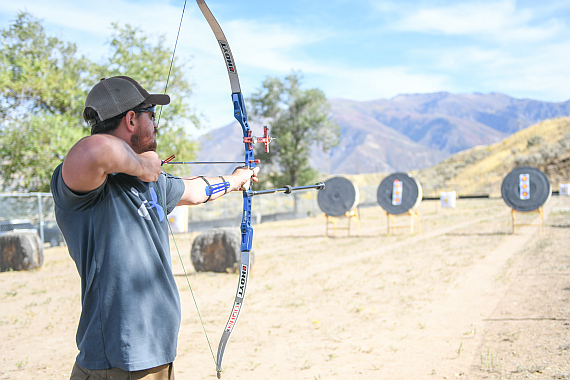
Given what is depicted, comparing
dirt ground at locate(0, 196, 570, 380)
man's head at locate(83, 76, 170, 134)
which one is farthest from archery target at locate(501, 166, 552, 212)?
man's head at locate(83, 76, 170, 134)

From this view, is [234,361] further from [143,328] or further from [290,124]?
[290,124]

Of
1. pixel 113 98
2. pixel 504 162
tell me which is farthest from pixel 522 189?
pixel 504 162

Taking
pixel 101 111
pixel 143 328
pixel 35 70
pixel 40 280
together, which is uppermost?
pixel 35 70

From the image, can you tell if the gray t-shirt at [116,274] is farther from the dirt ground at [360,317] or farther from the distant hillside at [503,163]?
the distant hillside at [503,163]

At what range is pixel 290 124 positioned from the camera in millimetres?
35562

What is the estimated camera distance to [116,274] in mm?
1646

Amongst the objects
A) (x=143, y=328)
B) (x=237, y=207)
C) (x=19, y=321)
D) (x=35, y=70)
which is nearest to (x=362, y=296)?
(x=19, y=321)

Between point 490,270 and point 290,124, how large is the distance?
2817cm

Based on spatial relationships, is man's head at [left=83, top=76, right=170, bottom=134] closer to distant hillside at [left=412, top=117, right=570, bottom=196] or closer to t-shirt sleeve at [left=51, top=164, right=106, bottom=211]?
t-shirt sleeve at [left=51, top=164, right=106, bottom=211]

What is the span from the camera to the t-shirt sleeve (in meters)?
1.59

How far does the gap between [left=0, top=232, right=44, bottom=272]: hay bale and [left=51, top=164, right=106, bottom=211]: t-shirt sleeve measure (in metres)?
9.40

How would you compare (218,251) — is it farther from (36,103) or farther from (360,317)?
(36,103)

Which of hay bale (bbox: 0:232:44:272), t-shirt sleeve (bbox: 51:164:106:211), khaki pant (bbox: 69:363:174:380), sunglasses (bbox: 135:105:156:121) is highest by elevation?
sunglasses (bbox: 135:105:156:121)

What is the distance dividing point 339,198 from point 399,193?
1956 millimetres
